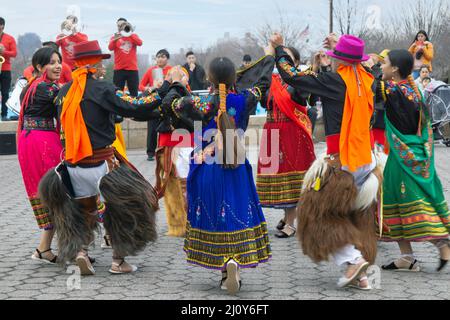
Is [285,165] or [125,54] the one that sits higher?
[125,54]

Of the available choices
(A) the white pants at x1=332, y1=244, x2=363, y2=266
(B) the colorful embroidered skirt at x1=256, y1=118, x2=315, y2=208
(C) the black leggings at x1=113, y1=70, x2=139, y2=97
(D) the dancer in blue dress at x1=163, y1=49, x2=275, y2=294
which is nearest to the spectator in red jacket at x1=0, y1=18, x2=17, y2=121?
(C) the black leggings at x1=113, y1=70, x2=139, y2=97

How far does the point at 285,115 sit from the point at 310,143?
1.29ft

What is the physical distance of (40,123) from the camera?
6668 mm

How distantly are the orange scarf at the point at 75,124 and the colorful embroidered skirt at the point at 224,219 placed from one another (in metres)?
0.92

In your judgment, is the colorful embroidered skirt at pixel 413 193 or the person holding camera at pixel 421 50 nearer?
the colorful embroidered skirt at pixel 413 193

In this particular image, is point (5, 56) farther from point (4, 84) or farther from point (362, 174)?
point (362, 174)

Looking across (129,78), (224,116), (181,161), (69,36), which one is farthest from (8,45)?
(224,116)

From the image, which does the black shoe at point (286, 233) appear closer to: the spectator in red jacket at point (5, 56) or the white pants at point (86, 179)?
the white pants at point (86, 179)

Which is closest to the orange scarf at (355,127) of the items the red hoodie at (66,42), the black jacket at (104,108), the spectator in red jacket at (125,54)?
the black jacket at (104,108)

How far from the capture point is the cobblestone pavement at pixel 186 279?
5.71 m

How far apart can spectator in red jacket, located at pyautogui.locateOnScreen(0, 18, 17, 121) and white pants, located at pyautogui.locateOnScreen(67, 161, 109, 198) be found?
31.1ft

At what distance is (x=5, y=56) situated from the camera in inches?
617

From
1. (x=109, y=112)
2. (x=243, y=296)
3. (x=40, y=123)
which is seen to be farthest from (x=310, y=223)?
(x=40, y=123)

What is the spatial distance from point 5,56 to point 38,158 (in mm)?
9646
